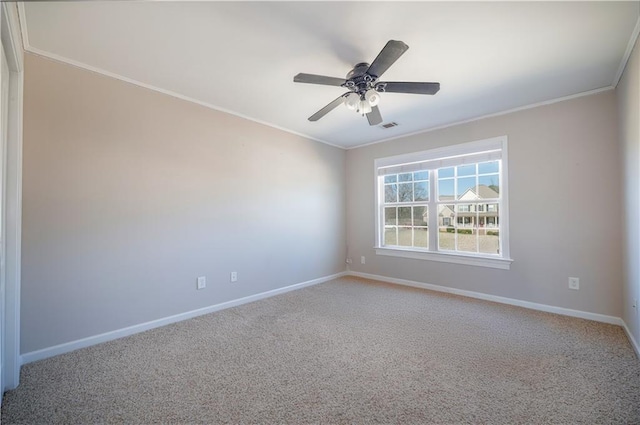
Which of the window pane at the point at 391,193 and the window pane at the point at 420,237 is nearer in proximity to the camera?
the window pane at the point at 420,237

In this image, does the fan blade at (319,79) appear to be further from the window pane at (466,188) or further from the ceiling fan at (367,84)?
the window pane at (466,188)

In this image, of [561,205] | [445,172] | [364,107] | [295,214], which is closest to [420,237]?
[445,172]

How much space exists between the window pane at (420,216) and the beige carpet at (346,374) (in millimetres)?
1598

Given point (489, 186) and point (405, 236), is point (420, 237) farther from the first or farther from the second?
point (489, 186)

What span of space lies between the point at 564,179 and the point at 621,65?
1130 millimetres

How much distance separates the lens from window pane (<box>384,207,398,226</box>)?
4.57 meters

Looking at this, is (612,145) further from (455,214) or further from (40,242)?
(40,242)

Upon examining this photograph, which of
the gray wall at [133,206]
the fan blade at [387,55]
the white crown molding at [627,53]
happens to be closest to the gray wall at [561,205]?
the white crown molding at [627,53]

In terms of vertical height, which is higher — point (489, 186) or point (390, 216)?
point (489, 186)

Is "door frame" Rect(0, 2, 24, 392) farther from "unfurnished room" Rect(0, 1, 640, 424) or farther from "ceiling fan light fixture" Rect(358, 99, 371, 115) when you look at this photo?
"ceiling fan light fixture" Rect(358, 99, 371, 115)

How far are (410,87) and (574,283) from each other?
9.27 feet

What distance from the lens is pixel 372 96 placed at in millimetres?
2209

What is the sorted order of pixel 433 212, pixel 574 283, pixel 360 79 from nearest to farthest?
pixel 360 79, pixel 574 283, pixel 433 212

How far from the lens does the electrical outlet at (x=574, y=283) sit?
9.56ft
